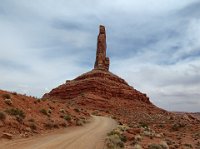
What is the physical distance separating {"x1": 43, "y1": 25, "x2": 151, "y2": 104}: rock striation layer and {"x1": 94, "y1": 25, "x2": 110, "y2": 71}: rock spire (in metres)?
1.33

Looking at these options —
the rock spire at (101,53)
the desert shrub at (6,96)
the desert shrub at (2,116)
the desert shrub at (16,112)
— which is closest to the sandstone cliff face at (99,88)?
the rock spire at (101,53)

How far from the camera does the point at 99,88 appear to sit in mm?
95750

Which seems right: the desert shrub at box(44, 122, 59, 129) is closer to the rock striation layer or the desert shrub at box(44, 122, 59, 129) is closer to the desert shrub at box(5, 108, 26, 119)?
the desert shrub at box(5, 108, 26, 119)

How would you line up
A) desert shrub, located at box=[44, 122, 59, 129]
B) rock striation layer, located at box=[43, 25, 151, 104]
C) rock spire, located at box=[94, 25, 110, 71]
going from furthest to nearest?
rock spire, located at box=[94, 25, 110, 71]
rock striation layer, located at box=[43, 25, 151, 104]
desert shrub, located at box=[44, 122, 59, 129]

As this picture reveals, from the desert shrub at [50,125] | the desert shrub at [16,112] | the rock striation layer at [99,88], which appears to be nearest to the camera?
the desert shrub at [16,112]

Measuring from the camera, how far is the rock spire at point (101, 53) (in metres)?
112

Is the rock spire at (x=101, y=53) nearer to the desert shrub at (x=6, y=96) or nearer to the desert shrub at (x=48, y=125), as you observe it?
the desert shrub at (x=6, y=96)

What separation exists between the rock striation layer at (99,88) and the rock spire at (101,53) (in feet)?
4.36

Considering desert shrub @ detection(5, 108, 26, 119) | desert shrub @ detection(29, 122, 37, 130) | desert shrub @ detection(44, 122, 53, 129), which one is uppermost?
desert shrub @ detection(5, 108, 26, 119)

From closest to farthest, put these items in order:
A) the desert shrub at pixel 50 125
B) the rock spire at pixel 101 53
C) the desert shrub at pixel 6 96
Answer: the desert shrub at pixel 50 125 → the desert shrub at pixel 6 96 → the rock spire at pixel 101 53

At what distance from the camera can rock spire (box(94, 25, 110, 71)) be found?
4395 inches

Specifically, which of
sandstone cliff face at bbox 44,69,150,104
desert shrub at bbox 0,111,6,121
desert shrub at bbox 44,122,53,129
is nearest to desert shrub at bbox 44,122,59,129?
desert shrub at bbox 44,122,53,129

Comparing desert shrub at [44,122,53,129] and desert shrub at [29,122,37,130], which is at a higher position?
desert shrub at [44,122,53,129]

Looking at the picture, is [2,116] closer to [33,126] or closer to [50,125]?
[33,126]
